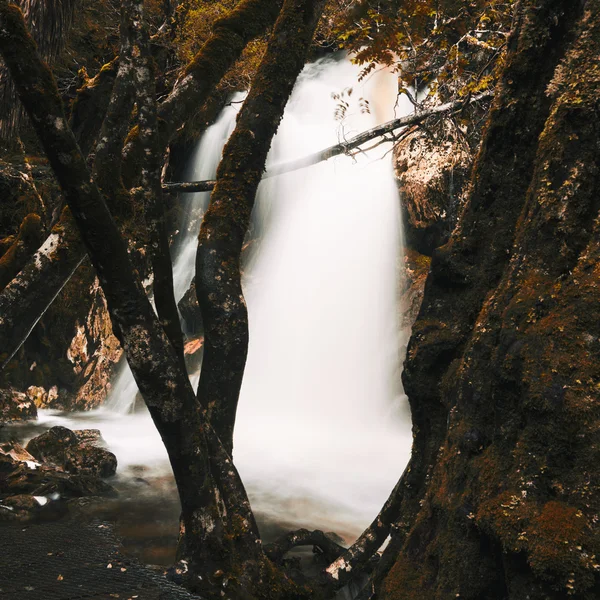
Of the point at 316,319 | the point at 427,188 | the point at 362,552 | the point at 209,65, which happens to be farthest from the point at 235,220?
the point at 316,319

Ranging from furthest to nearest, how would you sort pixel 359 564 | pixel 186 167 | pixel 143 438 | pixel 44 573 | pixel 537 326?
pixel 186 167
pixel 143 438
pixel 359 564
pixel 44 573
pixel 537 326

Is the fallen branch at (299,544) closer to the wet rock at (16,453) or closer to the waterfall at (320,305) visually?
the wet rock at (16,453)

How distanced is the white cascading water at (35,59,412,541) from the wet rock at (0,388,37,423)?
521 mm

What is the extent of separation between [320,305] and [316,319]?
389mm

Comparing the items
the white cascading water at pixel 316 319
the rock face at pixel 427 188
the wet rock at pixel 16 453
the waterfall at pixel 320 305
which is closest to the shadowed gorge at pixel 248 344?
the wet rock at pixel 16 453

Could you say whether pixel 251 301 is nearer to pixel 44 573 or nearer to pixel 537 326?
pixel 44 573

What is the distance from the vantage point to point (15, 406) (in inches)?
456

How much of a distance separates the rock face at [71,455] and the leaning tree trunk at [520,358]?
21.2 ft

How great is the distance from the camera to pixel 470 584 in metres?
2.69

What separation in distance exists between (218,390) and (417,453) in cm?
166

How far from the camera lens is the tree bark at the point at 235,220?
4699mm

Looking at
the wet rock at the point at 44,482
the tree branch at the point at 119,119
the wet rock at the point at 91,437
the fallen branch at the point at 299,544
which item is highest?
the tree branch at the point at 119,119

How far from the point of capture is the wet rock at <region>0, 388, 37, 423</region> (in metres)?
10.9

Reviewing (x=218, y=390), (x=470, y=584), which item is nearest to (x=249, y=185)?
(x=218, y=390)
